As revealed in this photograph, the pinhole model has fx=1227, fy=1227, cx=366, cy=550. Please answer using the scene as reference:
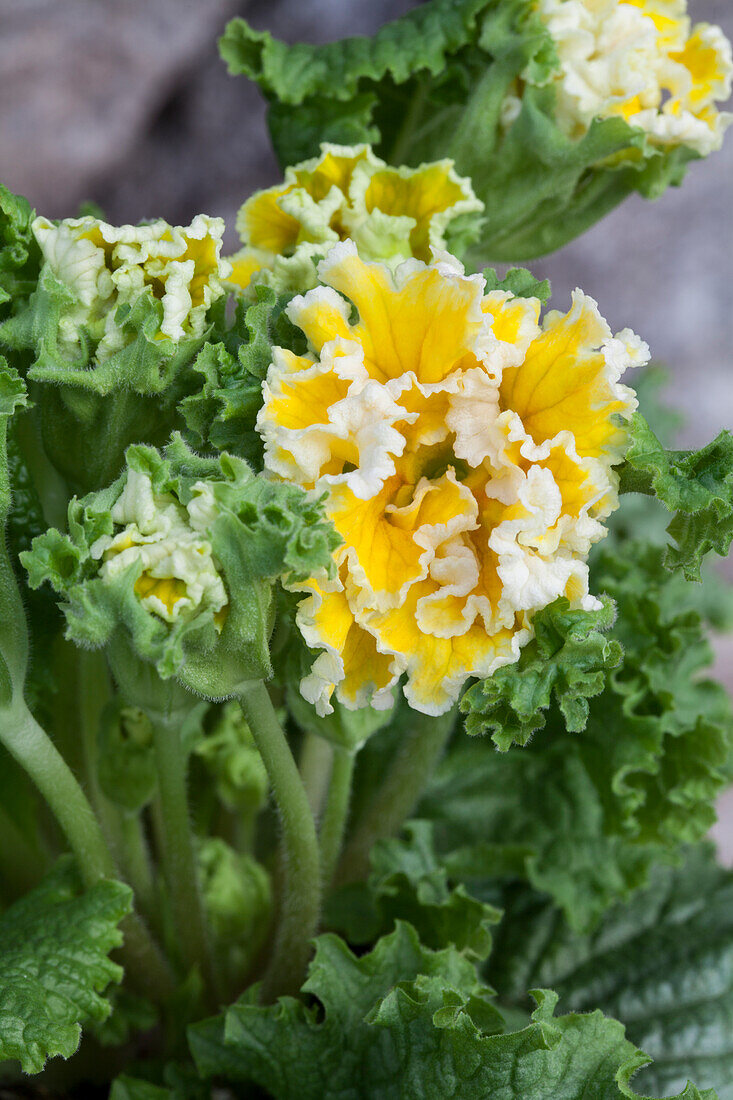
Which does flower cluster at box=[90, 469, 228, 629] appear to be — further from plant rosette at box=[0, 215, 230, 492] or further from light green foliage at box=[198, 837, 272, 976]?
light green foliage at box=[198, 837, 272, 976]

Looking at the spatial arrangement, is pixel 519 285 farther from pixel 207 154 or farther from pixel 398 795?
pixel 207 154

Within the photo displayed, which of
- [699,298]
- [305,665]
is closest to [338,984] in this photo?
[305,665]

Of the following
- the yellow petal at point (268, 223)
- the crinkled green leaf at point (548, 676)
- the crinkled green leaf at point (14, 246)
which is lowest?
the crinkled green leaf at point (548, 676)

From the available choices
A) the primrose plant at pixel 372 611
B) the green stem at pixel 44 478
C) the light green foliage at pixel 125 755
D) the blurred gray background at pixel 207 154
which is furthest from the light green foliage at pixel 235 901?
the blurred gray background at pixel 207 154

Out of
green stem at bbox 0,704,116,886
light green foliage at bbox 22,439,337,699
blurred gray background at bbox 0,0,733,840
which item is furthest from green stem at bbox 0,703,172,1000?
blurred gray background at bbox 0,0,733,840

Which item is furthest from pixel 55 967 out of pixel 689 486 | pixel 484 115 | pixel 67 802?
pixel 484 115

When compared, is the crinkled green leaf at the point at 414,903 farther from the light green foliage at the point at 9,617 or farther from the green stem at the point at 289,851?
the light green foliage at the point at 9,617

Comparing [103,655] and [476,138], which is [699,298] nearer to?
[476,138]
